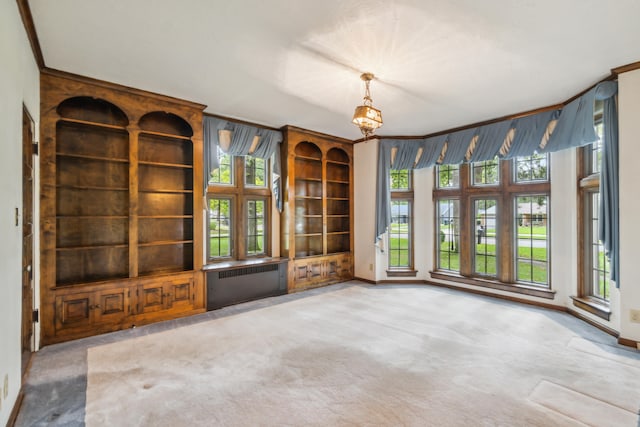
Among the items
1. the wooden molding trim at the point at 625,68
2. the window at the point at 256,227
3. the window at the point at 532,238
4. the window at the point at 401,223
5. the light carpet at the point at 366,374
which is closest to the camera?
the light carpet at the point at 366,374

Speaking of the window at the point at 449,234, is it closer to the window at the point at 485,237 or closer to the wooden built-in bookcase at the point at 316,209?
the window at the point at 485,237

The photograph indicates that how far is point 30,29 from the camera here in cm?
242

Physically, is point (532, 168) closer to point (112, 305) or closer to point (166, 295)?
point (166, 295)

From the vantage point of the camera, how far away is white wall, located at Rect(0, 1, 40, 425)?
180cm

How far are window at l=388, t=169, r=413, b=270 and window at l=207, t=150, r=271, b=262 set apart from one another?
2.53 meters

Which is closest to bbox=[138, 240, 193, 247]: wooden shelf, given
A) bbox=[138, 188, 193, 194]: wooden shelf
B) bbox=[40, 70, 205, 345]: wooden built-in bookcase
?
bbox=[40, 70, 205, 345]: wooden built-in bookcase

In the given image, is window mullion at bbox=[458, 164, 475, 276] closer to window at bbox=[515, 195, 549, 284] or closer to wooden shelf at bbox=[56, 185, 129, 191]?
window at bbox=[515, 195, 549, 284]

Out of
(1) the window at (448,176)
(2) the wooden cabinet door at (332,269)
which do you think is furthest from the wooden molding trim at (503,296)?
(1) the window at (448,176)

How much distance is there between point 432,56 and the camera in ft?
9.25

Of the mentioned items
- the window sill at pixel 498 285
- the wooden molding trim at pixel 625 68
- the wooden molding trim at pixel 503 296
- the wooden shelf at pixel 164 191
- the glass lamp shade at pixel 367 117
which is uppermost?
the wooden molding trim at pixel 625 68

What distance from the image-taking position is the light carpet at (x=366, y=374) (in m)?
2.05

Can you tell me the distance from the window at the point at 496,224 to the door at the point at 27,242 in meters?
5.79

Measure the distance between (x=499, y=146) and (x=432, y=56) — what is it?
2.53m

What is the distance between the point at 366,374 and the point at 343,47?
292 centimetres
